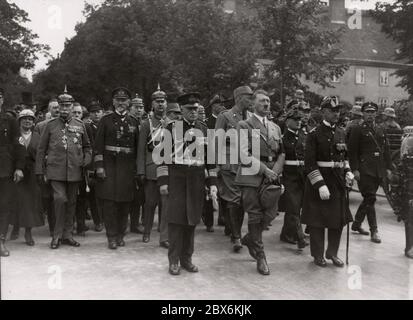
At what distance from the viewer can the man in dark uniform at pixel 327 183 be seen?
7109 mm

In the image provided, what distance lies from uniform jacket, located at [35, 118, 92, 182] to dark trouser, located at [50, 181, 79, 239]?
0.43 ft

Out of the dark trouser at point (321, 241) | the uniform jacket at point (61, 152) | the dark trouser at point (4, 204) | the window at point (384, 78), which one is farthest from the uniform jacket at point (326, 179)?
the window at point (384, 78)

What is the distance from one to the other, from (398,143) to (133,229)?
6191mm

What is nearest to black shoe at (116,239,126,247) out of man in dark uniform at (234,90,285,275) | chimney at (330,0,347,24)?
man in dark uniform at (234,90,285,275)

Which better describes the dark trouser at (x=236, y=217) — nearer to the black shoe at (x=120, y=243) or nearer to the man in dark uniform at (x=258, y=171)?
the man in dark uniform at (x=258, y=171)

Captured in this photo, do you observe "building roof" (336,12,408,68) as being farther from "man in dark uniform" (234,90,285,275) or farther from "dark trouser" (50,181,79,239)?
"man in dark uniform" (234,90,285,275)

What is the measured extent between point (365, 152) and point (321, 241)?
2.50 meters

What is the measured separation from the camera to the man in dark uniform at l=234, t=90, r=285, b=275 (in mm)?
6836

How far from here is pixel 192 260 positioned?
24.0 feet

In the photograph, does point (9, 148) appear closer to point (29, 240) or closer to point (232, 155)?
point (29, 240)

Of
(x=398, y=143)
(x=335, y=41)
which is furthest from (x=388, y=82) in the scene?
(x=398, y=143)

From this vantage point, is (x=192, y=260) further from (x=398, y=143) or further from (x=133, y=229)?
(x=398, y=143)

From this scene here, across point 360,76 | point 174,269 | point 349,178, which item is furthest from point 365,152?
point 360,76

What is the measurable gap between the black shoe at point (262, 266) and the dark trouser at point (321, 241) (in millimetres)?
818
